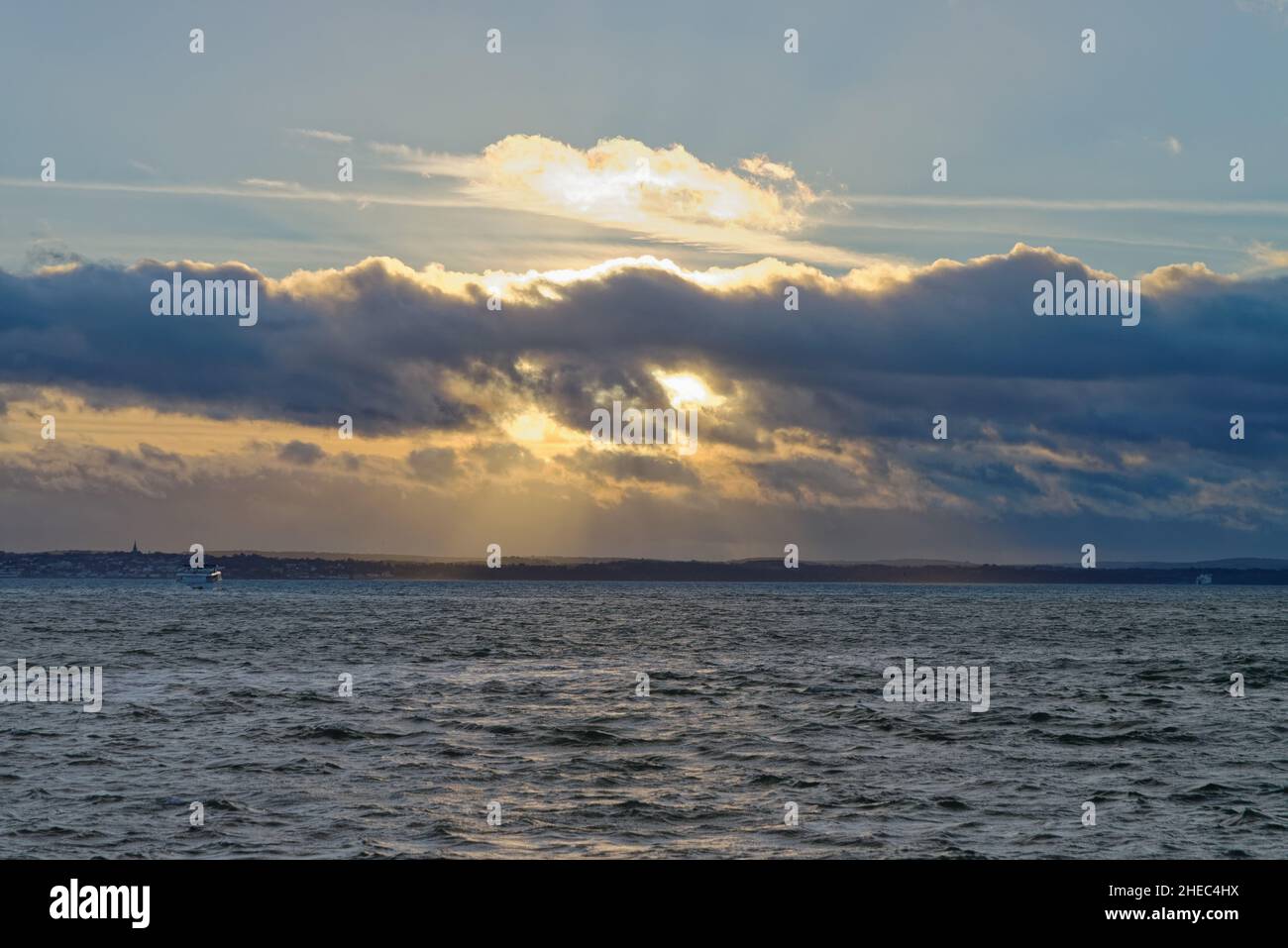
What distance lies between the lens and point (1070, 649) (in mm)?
106750

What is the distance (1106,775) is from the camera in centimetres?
3809

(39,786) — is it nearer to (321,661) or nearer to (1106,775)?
(1106,775)

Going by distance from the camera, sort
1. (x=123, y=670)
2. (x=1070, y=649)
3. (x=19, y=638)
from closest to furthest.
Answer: (x=123, y=670) < (x=1070, y=649) < (x=19, y=638)

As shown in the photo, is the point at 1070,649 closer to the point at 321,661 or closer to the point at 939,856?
the point at 321,661

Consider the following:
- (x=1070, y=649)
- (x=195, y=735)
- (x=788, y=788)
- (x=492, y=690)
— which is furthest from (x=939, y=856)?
(x=1070, y=649)

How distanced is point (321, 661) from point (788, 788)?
189ft

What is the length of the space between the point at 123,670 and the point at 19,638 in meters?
50.5
